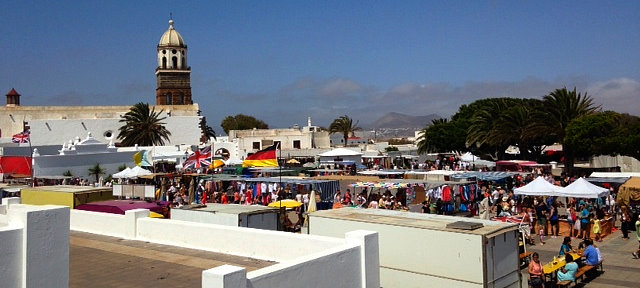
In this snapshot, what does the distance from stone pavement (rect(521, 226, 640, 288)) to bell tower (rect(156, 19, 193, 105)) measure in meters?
70.0

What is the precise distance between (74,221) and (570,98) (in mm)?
37399

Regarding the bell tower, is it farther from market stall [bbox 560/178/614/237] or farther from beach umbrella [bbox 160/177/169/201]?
market stall [bbox 560/178/614/237]

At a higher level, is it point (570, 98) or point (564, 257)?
point (570, 98)

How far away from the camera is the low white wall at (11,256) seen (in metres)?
6.67

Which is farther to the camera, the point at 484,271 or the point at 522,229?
the point at 522,229

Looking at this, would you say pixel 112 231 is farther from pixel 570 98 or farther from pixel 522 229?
pixel 570 98

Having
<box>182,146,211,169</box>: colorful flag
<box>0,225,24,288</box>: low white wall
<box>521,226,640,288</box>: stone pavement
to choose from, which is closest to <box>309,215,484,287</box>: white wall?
<box>521,226,640,288</box>: stone pavement

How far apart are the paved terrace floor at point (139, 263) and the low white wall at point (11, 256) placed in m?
1.73

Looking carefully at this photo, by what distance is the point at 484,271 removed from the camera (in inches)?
376

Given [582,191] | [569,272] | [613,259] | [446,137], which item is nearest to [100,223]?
[569,272]

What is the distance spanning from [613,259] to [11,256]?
46.4 ft

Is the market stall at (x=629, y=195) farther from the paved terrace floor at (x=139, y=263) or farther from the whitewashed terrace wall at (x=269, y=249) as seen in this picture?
the paved terrace floor at (x=139, y=263)

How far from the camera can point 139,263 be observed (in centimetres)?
981

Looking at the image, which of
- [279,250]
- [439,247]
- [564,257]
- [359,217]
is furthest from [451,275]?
[564,257]
